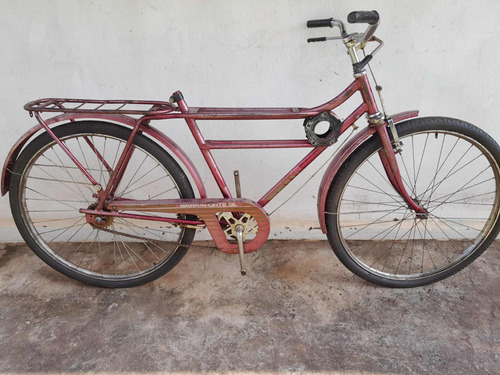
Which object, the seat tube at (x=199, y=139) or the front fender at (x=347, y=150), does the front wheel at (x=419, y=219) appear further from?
the seat tube at (x=199, y=139)

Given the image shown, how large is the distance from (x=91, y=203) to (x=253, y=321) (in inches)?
47.1

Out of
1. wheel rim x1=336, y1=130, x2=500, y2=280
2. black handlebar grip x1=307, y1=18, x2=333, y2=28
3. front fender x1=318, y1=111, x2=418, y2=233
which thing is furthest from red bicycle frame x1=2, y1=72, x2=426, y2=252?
wheel rim x1=336, y1=130, x2=500, y2=280

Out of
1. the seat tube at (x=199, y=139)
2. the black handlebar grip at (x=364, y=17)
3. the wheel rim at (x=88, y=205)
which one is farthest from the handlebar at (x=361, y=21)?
the wheel rim at (x=88, y=205)

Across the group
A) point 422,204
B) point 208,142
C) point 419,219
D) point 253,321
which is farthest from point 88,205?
point 422,204

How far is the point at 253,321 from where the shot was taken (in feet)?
6.75

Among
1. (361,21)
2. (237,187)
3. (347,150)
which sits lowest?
(237,187)

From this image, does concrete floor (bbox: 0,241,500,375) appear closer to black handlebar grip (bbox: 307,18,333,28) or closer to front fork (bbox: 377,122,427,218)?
front fork (bbox: 377,122,427,218)

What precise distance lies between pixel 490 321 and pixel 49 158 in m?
2.71

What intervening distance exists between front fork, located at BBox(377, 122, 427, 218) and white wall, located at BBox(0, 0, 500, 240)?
449mm

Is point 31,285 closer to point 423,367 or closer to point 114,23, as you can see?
point 114,23

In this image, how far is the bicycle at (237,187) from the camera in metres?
1.90

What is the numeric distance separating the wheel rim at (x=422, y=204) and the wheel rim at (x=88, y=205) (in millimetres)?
1226

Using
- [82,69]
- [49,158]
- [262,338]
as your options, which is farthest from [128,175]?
[262,338]

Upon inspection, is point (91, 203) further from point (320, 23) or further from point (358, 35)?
point (358, 35)
